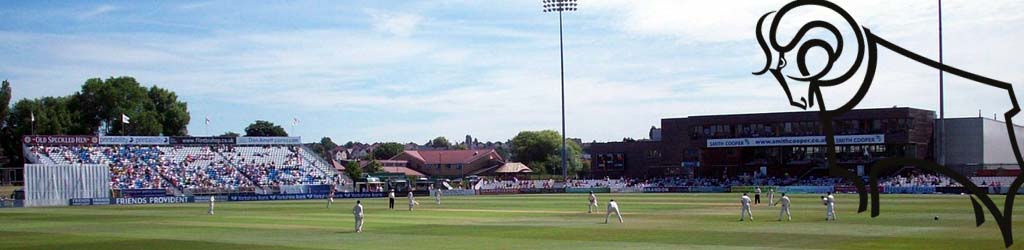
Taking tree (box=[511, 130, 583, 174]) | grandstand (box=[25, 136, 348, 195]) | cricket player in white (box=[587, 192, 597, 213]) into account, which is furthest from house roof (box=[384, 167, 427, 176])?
cricket player in white (box=[587, 192, 597, 213])

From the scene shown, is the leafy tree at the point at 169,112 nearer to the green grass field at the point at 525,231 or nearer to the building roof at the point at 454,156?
the building roof at the point at 454,156

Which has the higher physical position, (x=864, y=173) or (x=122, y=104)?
(x=122, y=104)

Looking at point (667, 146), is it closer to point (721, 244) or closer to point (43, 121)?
point (43, 121)

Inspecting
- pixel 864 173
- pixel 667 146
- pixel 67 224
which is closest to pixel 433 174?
pixel 667 146

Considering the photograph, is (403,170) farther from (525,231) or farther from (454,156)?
(525,231)

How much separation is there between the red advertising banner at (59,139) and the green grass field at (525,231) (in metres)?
42.2

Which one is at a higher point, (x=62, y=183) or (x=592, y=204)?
(x=62, y=183)

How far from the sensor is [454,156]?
16625 cm

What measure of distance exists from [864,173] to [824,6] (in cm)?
8594

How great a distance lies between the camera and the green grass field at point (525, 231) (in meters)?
29.5

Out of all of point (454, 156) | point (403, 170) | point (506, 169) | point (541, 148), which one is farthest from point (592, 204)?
point (541, 148)

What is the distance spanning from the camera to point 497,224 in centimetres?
4062

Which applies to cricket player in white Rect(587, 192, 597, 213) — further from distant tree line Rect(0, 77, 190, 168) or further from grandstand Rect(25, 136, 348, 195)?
distant tree line Rect(0, 77, 190, 168)

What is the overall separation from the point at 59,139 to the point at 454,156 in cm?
8118
